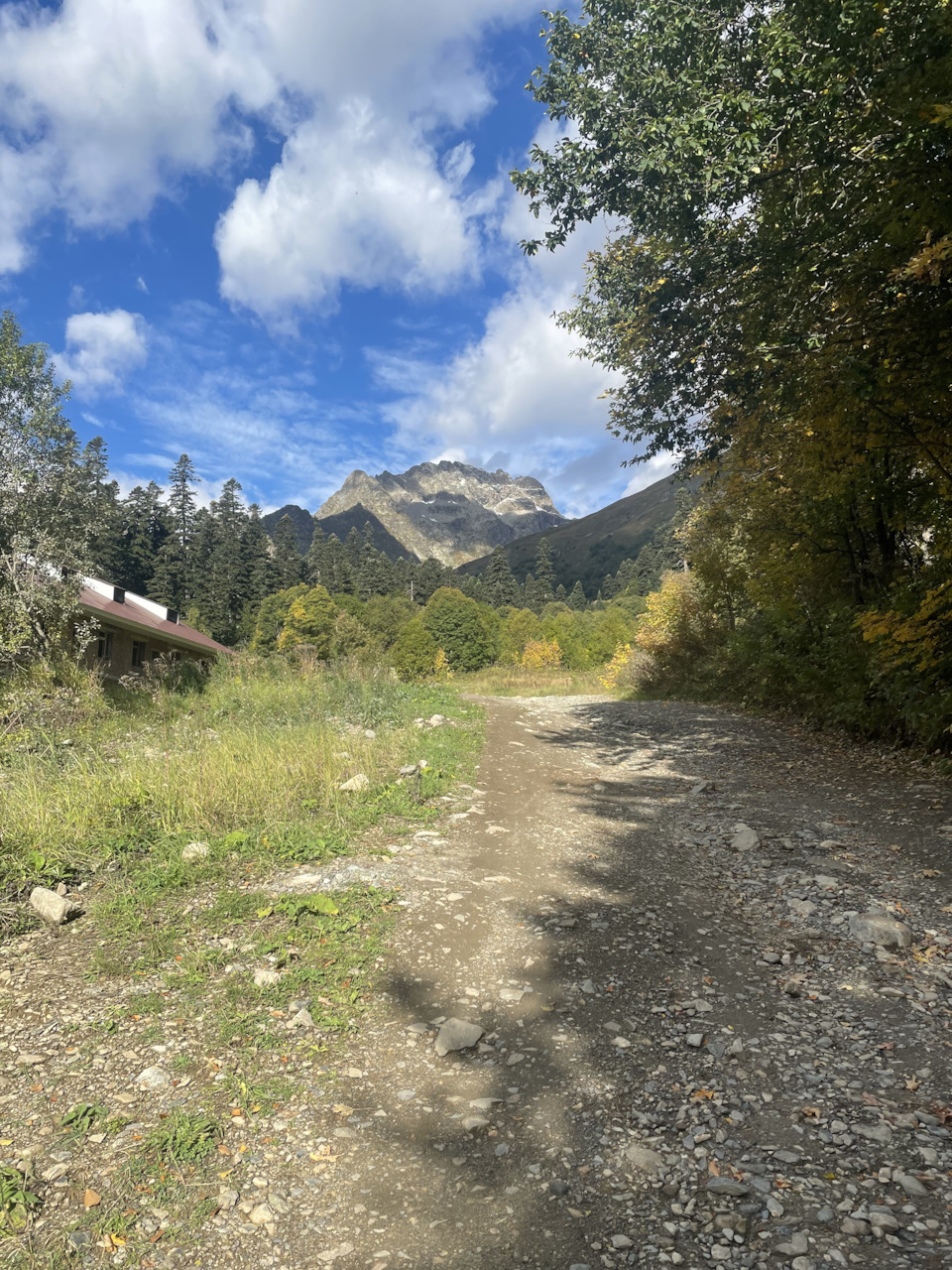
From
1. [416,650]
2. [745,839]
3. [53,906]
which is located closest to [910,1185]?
[745,839]

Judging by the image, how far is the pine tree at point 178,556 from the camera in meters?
66.4

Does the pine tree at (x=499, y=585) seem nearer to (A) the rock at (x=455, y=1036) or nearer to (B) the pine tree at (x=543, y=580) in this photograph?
(B) the pine tree at (x=543, y=580)

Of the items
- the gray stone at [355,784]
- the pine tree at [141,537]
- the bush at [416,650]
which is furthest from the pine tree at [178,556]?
the gray stone at [355,784]

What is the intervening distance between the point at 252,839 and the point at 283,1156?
3.23m

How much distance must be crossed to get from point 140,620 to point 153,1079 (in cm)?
2699

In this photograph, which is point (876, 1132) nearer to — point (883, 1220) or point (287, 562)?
point (883, 1220)

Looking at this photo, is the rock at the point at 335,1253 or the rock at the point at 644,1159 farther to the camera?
the rock at the point at 644,1159

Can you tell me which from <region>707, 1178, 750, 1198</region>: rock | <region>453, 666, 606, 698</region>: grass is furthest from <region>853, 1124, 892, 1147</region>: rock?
<region>453, 666, 606, 698</region>: grass

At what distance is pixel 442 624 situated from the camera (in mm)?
64688

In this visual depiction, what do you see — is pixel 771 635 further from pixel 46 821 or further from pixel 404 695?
pixel 46 821

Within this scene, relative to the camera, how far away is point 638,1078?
9.39 feet

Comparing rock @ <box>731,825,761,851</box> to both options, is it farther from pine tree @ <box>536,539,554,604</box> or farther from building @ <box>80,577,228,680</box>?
pine tree @ <box>536,539,554,604</box>

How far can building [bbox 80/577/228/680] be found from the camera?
21.7m

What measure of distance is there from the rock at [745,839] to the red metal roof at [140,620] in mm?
18534
